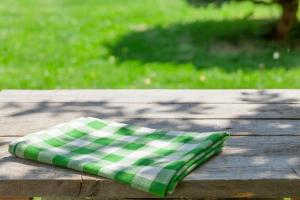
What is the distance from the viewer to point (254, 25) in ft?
28.4

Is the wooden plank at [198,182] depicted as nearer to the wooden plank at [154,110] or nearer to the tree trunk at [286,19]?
the wooden plank at [154,110]

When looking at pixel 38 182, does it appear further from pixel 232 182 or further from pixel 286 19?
pixel 286 19

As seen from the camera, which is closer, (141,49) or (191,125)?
(191,125)

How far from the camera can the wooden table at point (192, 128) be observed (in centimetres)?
203

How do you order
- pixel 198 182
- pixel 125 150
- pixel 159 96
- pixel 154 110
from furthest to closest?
pixel 159 96 → pixel 154 110 → pixel 125 150 → pixel 198 182

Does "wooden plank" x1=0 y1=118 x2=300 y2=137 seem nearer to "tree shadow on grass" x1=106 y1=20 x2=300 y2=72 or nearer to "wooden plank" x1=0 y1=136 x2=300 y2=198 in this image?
"wooden plank" x1=0 y1=136 x2=300 y2=198

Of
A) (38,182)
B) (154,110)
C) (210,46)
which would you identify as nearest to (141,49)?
(210,46)

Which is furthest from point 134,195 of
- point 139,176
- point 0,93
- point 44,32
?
point 44,32

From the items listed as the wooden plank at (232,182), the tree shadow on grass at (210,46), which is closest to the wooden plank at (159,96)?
the wooden plank at (232,182)

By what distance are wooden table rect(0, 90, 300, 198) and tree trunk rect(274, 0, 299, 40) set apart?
4807 millimetres

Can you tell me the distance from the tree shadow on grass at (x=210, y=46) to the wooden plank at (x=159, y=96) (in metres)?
3.61

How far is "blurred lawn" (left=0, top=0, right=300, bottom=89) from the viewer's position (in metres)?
6.51

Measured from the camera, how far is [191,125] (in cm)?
263

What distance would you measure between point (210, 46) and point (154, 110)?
16.5 feet
